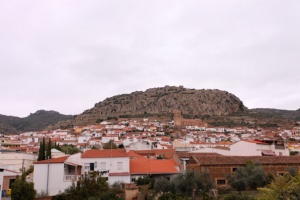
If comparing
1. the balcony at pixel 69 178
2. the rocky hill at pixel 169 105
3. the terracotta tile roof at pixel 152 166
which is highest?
the rocky hill at pixel 169 105

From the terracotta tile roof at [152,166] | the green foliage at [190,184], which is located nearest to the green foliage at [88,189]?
the green foliage at [190,184]

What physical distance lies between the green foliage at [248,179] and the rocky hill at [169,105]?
10638 centimetres

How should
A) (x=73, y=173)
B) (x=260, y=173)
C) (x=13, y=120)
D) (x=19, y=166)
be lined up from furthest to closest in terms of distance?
1. (x=13, y=120)
2. (x=19, y=166)
3. (x=73, y=173)
4. (x=260, y=173)

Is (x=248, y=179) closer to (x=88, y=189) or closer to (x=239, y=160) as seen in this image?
(x=239, y=160)

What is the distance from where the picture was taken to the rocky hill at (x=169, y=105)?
144875 millimetres

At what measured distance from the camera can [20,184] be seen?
2516cm

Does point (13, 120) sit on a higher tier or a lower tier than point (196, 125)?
higher

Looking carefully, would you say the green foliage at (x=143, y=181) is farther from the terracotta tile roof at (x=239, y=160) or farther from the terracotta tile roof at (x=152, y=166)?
the terracotta tile roof at (x=239, y=160)

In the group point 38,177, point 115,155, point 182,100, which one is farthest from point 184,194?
point 182,100

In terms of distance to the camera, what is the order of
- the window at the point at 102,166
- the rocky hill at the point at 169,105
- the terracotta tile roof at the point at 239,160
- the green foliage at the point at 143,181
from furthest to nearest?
the rocky hill at the point at 169,105
the window at the point at 102,166
the terracotta tile roof at the point at 239,160
the green foliage at the point at 143,181

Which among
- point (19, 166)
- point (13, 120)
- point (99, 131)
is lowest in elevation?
point (19, 166)

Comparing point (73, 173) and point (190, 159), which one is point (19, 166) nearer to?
point (73, 173)

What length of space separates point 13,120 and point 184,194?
188m

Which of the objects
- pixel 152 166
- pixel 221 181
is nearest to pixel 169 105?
pixel 152 166
